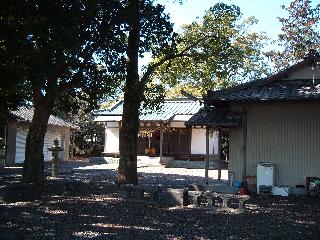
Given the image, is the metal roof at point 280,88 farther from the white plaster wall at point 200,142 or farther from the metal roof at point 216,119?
the white plaster wall at point 200,142

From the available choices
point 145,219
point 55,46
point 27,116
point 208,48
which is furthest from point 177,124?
point 145,219

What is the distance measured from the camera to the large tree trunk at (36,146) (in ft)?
45.6

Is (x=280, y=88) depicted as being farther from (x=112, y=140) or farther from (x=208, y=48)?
(x=112, y=140)

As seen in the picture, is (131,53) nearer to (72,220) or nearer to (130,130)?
(130,130)

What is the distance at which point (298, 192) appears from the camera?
1452 centimetres

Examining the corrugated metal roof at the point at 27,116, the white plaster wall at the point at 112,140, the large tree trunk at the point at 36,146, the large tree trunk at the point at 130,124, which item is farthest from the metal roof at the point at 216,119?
the white plaster wall at the point at 112,140

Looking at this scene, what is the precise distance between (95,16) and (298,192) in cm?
894

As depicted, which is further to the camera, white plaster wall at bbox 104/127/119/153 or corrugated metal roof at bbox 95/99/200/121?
white plaster wall at bbox 104/127/119/153

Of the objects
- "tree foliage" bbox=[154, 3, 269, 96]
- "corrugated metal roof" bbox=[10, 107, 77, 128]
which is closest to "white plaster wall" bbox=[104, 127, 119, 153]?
"corrugated metal roof" bbox=[10, 107, 77, 128]

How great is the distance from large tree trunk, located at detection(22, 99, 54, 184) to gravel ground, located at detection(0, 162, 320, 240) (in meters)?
1.14

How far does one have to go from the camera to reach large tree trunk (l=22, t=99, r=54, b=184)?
13.9 metres

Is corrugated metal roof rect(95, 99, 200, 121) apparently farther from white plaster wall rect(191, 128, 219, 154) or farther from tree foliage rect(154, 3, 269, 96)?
tree foliage rect(154, 3, 269, 96)

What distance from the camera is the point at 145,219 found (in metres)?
9.45

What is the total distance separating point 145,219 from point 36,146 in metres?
6.18
